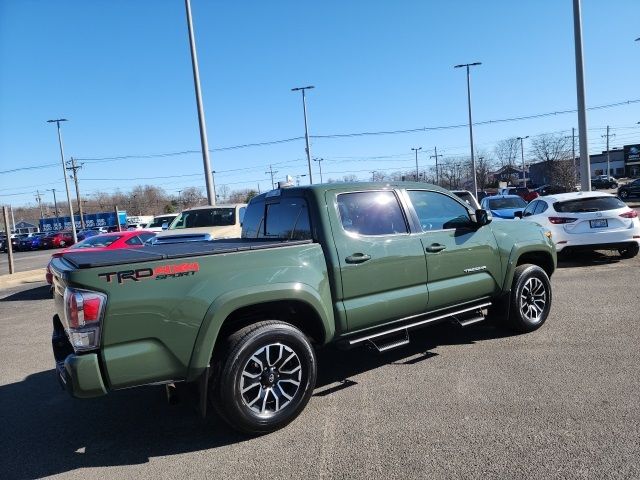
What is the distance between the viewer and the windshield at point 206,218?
12.6 m

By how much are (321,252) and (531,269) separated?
9.85 feet

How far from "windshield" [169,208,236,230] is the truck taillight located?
9297 millimetres

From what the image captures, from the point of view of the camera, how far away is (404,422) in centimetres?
378

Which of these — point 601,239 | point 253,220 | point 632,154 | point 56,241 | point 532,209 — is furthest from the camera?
point 632,154

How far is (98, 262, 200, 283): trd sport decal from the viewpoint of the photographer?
323 centimetres

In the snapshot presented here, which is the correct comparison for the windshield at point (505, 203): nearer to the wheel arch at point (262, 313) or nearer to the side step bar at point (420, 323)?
the side step bar at point (420, 323)

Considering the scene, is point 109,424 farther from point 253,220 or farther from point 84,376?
point 253,220

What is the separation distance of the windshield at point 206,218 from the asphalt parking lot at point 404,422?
23.2 feet

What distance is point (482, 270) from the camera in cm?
529

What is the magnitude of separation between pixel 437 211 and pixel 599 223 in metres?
6.56

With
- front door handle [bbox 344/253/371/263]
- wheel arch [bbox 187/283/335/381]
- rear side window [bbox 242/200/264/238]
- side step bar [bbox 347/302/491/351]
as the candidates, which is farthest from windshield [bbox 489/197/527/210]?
wheel arch [bbox 187/283/335/381]

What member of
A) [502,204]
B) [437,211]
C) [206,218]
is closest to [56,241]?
[206,218]

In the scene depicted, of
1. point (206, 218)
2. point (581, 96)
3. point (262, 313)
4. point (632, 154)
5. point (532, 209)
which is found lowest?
point (262, 313)

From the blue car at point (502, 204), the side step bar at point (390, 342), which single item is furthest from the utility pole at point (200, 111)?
the side step bar at point (390, 342)
